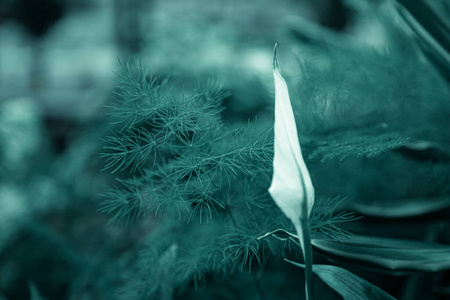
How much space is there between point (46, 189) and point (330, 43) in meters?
0.34

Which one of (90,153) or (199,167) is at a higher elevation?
(199,167)

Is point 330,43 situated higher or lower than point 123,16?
higher

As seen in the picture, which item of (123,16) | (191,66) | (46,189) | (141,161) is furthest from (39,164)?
(123,16)

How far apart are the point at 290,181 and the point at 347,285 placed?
0.07 meters

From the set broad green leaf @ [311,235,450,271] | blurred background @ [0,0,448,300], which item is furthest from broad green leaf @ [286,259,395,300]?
blurred background @ [0,0,448,300]

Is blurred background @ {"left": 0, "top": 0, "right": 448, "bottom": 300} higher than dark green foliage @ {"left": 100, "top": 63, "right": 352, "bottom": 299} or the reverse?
the reverse

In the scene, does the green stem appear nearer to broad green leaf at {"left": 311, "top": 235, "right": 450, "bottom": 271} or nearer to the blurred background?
broad green leaf at {"left": 311, "top": 235, "right": 450, "bottom": 271}

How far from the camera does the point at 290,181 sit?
125 mm

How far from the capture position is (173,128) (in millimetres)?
191

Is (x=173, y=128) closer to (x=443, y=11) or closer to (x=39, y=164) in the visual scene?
(x=443, y=11)

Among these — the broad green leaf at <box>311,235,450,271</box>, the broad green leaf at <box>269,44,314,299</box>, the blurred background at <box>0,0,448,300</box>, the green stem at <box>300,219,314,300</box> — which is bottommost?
the blurred background at <box>0,0,448,300</box>

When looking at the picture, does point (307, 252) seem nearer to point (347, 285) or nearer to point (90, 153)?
point (347, 285)

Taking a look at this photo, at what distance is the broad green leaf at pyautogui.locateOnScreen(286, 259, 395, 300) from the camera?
166 millimetres

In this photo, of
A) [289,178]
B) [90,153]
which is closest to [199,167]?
[289,178]
